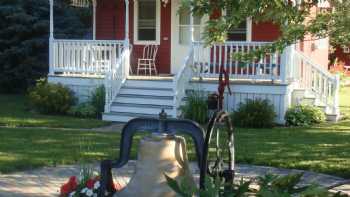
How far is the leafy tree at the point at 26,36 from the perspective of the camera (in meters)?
19.6

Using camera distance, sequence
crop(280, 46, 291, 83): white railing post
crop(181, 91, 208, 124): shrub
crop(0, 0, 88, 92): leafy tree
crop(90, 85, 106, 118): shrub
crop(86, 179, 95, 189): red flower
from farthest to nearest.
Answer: crop(0, 0, 88, 92): leafy tree → crop(90, 85, 106, 118): shrub → crop(280, 46, 291, 83): white railing post → crop(181, 91, 208, 124): shrub → crop(86, 179, 95, 189): red flower

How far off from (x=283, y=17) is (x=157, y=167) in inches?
78.2

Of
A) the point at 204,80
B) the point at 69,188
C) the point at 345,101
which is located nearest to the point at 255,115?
the point at 204,80

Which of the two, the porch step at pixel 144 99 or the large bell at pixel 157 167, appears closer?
the large bell at pixel 157 167

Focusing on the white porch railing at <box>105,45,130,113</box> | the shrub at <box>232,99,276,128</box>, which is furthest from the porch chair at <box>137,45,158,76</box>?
the shrub at <box>232,99,276,128</box>

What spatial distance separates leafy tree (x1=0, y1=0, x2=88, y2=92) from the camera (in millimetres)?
19594

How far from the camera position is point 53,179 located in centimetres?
789

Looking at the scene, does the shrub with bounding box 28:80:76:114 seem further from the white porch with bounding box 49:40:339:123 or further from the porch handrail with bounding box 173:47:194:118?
the porch handrail with bounding box 173:47:194:118

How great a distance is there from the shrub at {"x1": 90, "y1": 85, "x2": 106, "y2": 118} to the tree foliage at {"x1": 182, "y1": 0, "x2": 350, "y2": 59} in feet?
31.8

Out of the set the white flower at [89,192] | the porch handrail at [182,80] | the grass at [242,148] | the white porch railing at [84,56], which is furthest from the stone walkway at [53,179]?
the white porch railing at [84,56]

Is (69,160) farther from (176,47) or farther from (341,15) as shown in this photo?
(176,47)

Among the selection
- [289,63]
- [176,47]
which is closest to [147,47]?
[176,47]

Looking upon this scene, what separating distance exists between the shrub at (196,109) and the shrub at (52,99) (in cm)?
323

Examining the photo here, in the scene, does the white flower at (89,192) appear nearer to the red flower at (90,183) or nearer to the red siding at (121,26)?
the red flower at (90,183)
